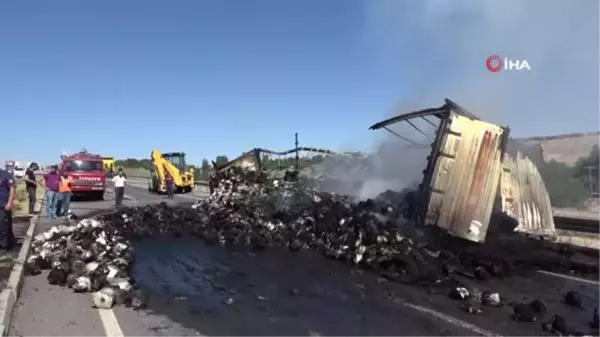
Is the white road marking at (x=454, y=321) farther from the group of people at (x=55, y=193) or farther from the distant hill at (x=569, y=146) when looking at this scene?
the distant hill at (x=569, y=146)

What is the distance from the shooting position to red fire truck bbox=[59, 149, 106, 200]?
25.5m

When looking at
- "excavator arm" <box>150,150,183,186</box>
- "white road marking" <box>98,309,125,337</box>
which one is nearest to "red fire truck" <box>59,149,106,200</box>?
"excavator arm" <box>150,150,183,186</box>

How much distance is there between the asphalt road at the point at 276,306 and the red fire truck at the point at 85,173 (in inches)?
679

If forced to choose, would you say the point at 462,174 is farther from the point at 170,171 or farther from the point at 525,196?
the point at 170,171

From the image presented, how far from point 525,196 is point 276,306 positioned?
25.9 ft

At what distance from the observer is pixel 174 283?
8.45 meters

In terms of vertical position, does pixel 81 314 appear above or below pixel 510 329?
below

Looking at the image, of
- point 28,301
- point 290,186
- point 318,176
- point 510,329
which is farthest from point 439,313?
point 318,176

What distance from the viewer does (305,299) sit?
7312 millimetres

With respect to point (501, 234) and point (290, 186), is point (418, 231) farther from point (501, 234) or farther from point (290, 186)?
point (290, 186)

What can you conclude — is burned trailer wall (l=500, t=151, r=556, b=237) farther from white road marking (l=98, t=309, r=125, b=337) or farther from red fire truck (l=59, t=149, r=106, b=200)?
red fire truck (l=59, t=149, r=106, b=200)

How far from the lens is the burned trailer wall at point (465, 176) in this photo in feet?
34.7

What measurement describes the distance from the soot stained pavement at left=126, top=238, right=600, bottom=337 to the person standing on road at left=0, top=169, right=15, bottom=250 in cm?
244

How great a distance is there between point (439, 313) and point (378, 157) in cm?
1156
